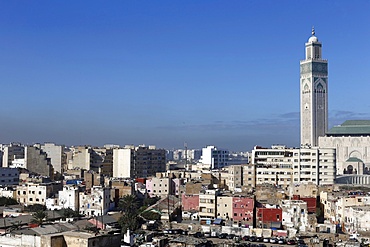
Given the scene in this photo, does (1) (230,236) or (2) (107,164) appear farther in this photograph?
(2) (107,164)

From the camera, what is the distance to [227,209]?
100ft

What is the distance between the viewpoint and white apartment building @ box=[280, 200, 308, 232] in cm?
2770

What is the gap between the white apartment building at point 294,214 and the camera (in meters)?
27.7

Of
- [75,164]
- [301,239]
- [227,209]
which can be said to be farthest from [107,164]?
[301,239]

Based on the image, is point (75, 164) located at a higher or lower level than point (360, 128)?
lower

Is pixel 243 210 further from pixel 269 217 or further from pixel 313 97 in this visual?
pixel 313 97

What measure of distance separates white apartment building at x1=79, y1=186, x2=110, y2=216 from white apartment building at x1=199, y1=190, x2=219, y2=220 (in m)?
5.94

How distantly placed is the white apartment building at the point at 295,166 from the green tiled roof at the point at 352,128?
28.6 meters

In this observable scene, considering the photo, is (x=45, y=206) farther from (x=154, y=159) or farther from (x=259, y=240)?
(x=154, y=159)

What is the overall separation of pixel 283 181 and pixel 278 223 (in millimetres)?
16877

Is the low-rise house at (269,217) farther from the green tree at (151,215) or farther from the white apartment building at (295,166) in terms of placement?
the white apartment building at (295,166)

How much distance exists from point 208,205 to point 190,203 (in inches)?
54.7

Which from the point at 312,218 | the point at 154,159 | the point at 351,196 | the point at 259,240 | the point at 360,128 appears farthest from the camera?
the point at 360,128

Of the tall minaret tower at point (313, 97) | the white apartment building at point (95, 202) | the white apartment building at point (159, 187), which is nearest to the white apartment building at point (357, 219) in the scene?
the white apartment building at point (95, 202)
